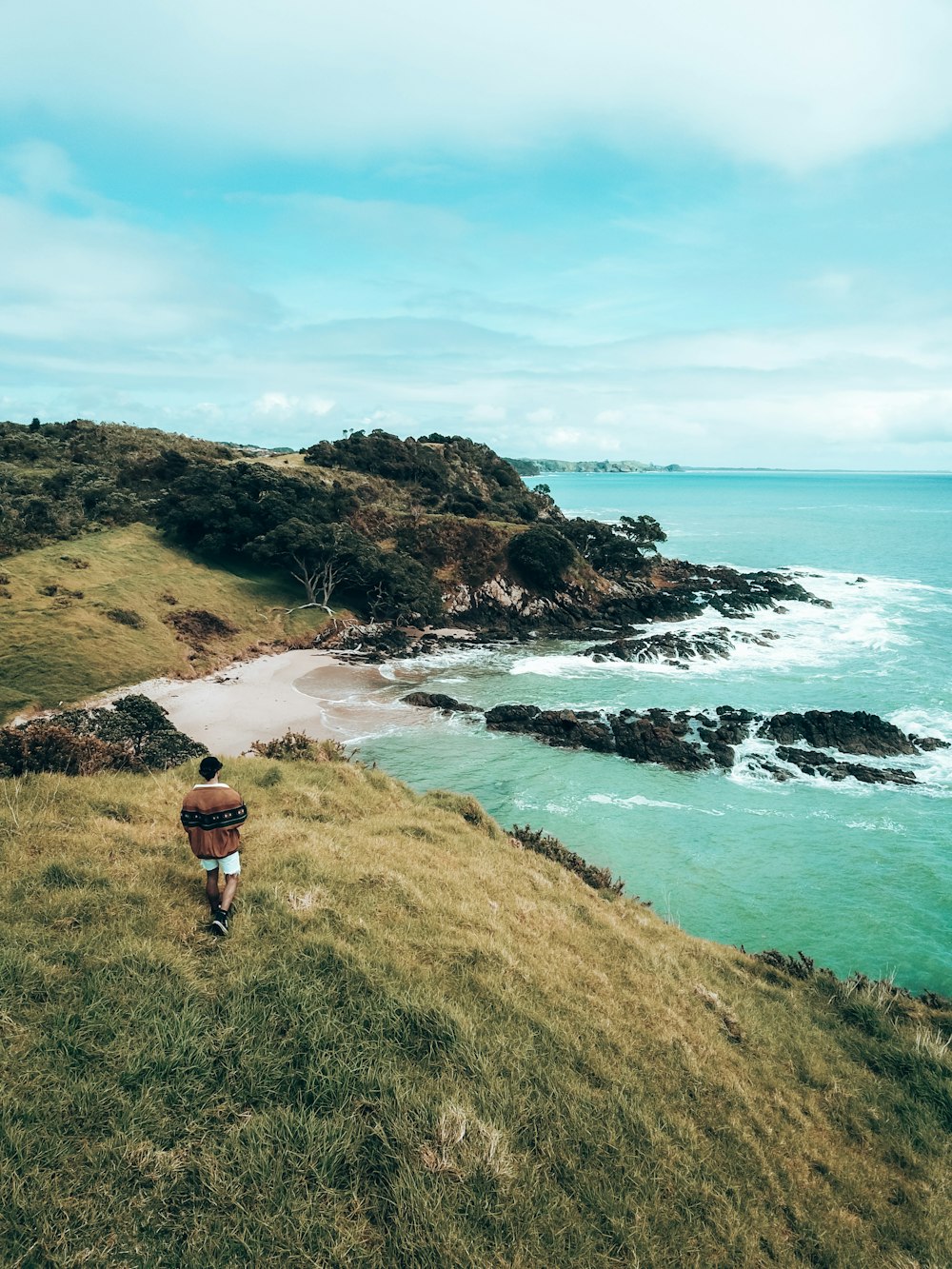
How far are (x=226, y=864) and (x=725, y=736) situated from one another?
33634 millimetres

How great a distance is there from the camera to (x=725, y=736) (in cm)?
3666

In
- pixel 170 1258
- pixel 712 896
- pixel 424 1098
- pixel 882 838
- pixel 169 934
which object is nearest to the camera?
pixel 170 1258

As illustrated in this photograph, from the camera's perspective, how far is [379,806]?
15578mm

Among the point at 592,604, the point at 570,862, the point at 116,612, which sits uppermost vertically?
the point at 116,612

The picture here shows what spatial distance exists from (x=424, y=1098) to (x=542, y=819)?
21.4 meters

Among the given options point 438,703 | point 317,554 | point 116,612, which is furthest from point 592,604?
point 116,612

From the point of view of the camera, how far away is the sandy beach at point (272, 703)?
33.4 meters

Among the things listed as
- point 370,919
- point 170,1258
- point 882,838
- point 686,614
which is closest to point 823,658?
point 686,614

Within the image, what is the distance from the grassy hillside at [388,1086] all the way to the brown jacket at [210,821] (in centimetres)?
92

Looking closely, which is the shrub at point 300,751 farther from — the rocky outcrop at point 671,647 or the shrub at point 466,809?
the rocky outcrop at point 671,647

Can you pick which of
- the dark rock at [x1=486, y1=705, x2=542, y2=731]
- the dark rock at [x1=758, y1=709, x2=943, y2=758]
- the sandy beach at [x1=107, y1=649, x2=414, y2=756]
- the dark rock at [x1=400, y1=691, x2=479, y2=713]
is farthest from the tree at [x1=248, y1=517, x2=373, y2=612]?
the dark rock at [x1=758, y1=709, x2=943, y2=758]

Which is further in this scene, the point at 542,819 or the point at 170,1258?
the point at 542,819

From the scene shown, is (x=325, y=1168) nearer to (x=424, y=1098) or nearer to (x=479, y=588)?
(x=424, y=1098)

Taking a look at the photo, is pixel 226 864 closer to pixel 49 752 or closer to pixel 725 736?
pixel 49 752
